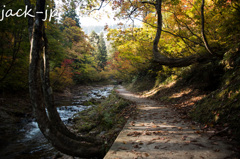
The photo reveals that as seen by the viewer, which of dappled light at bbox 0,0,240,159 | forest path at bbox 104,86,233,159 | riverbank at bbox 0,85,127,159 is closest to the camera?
forest path at bbox 104,86,233,159

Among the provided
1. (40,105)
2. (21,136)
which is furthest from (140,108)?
(21,136)

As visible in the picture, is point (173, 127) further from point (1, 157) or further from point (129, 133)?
point (1, 157)

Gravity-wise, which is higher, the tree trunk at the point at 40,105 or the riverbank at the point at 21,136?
the tree trunk at the point at 40,105

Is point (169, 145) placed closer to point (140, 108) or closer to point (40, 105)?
point (40, 105)

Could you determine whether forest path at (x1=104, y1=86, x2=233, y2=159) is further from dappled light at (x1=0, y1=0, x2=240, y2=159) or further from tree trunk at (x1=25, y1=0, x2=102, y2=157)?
tree trunk at (x1=25, y1=0, x2=102, y2=157)

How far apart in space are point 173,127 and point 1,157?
5.66 metres

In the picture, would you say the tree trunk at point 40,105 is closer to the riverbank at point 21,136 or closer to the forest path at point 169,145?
the forest path at point 169,145

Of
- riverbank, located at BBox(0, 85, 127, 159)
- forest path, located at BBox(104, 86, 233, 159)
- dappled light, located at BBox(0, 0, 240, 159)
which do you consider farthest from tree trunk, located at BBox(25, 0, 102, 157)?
riverbank, located at BBox(0, 85, 127, 159)

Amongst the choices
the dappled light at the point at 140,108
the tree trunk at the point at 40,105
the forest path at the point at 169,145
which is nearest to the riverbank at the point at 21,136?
the dappled light at the point at 140,108

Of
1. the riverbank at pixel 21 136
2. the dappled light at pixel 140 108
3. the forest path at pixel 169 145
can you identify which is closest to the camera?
the forest path at pixel 169 145

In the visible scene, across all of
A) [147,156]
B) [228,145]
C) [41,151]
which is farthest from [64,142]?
[228,145]

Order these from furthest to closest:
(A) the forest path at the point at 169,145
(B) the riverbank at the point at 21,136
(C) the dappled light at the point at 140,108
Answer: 1. (B) the riverbank at the point at 21,136
2. (C) the dappled light at the point at 140,108
3. (A) the forest path at the point at 169,145

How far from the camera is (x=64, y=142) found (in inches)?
125

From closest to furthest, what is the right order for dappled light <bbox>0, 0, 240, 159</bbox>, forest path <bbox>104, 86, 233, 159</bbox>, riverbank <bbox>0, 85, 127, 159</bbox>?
forest path <bbox>104, 86, 233, 159</bbox>, dappled light <bbox>0, 0, 240, 159</bbox>, riverbank <bbox>0, 85, 127, 159</bbox>
